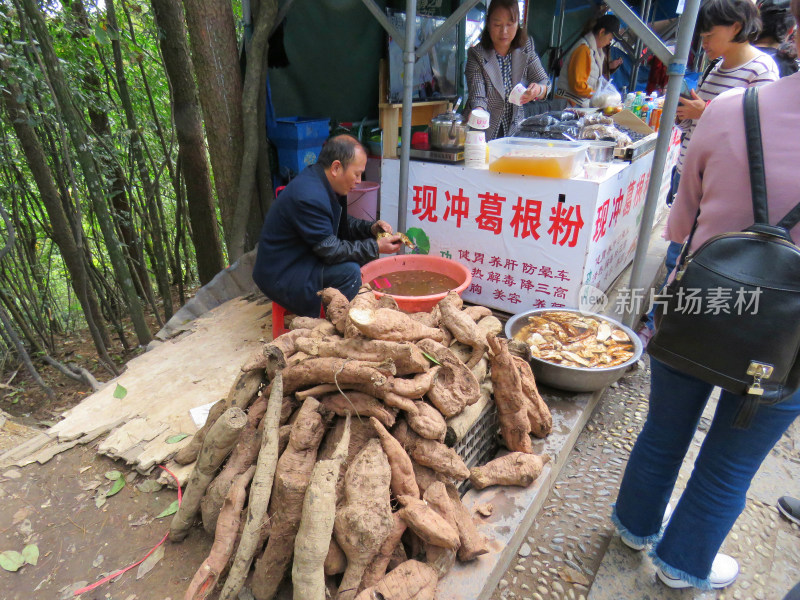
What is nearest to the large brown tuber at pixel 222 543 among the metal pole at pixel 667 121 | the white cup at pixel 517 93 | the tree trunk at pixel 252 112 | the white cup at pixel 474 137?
the white cup at pixel 474 137

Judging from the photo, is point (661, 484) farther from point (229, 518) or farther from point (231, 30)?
point (231, 30)

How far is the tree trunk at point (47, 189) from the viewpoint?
375cm

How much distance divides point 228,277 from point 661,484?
3756mm

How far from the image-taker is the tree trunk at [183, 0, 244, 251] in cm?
407

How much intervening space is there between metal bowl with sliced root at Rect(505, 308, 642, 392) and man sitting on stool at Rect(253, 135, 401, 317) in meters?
1.19

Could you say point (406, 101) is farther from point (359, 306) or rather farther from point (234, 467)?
point (234, 467)

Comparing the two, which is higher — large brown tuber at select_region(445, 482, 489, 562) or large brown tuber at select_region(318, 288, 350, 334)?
large brown tuber at select_region(318, 288, 350, 334)

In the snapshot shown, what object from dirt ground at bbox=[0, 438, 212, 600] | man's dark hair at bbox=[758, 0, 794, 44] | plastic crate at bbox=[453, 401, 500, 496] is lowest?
dirt ground at bbox=[0, 438, 212, 600]

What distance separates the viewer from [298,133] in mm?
4414

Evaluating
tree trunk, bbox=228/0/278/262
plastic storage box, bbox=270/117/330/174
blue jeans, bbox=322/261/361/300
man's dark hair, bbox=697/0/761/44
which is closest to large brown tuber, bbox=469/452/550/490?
blue jeans, bbox=322/261/361/300

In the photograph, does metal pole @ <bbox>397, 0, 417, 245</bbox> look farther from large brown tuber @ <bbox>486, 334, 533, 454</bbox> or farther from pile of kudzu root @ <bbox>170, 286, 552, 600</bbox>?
large brown tuber @ <bbox>486, 334, 533, 454</bbox>

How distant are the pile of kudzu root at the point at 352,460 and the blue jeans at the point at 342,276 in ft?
2.74

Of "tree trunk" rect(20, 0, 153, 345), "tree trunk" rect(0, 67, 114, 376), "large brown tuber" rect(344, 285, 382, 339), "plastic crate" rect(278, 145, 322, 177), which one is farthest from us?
"plastic crate" rect(278, 145, 322, 177)

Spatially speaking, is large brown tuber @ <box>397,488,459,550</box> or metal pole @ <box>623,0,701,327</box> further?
metal pole @ <box>623,0,701,327</box>
